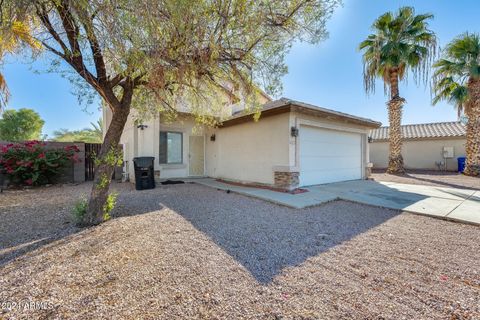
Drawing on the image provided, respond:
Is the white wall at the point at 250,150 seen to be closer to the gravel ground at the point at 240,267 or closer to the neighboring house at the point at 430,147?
the gravel ground at the point at 240,267

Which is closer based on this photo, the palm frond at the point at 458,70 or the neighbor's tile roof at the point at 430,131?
the palm frond at the point at 458,70

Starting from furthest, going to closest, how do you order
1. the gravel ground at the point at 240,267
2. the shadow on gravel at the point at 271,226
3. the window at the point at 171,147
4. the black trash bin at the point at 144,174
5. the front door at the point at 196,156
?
the front door at the point at 196,156 < the window at the point at 171,147 < the black trash bin at the point at 144,174 < the shadow on gravel at the point at 271,226 < the gravel ground at the point at 240,267

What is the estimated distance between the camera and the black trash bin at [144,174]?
8312mm

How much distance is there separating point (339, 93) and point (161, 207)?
35.0 ft

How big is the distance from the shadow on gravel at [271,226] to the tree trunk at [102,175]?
5.40 ft

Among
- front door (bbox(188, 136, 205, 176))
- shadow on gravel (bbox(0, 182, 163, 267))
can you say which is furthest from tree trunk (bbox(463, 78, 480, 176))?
shadow on gravel (bbox(0, 182, 163, 267))

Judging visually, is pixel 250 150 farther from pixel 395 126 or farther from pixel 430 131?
pixel 430 131

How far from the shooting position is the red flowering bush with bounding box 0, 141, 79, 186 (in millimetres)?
8320

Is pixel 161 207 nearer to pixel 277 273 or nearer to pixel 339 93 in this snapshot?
pixel 277 273

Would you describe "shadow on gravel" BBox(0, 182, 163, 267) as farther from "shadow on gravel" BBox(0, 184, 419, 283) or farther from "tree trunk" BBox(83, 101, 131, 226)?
"tree trunk" BBox(83, 101, 131, 226)

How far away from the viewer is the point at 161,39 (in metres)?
3.87

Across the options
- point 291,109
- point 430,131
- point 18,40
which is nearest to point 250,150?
point 291,109

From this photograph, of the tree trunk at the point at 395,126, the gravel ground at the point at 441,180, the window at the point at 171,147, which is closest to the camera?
the gravel ground at the point at 441,180

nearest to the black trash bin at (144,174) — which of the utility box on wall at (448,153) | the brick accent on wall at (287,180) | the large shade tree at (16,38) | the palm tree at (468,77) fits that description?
the large shade tree at (16,38)
